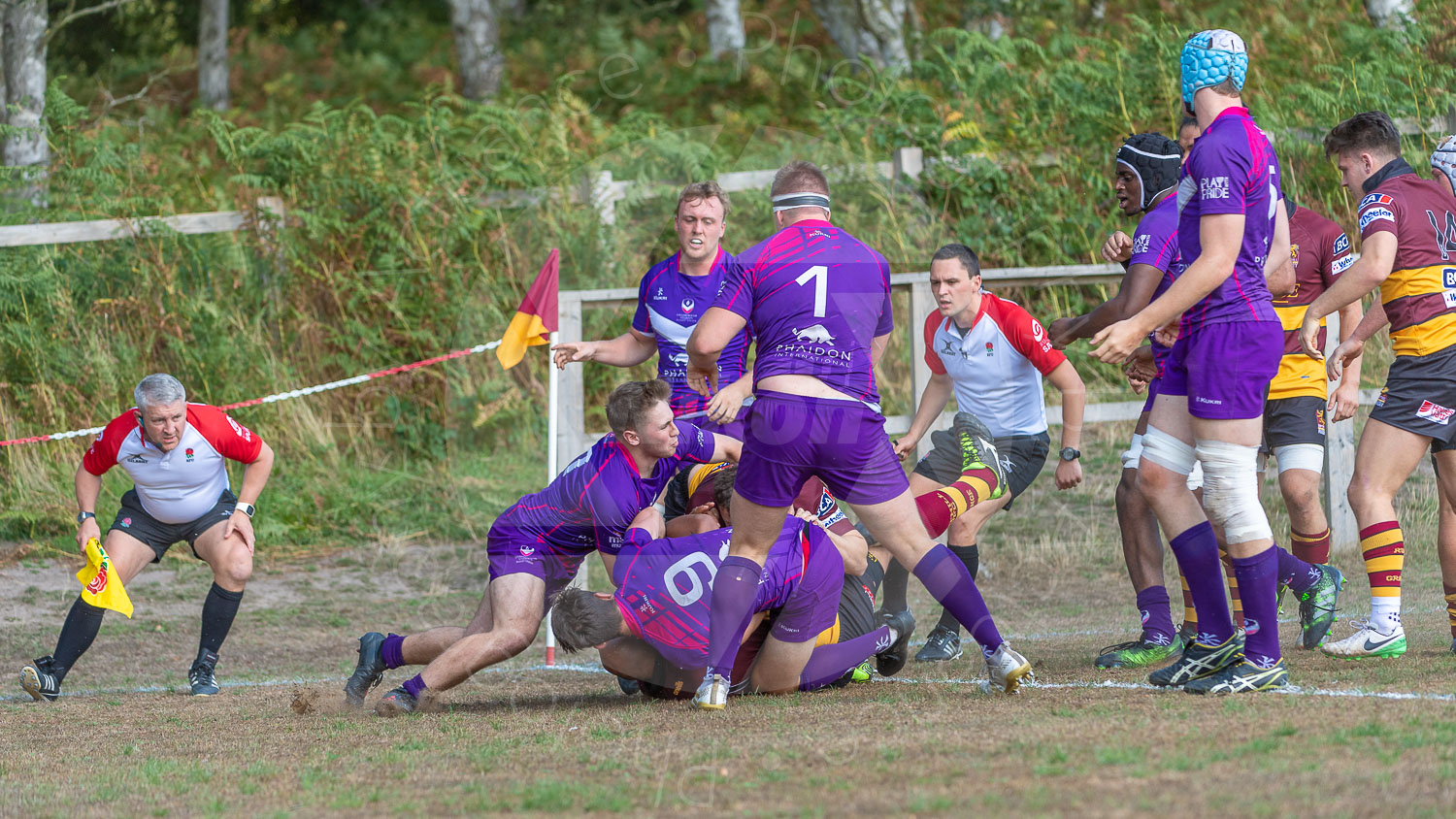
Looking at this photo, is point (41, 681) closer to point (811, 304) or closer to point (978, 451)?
point (811, 304)

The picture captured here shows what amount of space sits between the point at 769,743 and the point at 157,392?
12.7 ft

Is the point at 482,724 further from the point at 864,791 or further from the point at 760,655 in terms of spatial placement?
the point at 864,791

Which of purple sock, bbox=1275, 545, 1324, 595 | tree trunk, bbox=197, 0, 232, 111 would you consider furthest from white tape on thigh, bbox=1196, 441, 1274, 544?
tree trunk, bbox=197, 0, 232, 111

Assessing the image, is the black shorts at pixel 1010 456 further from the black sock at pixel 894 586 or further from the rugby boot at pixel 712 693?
the rugby boot at pixel 712 693

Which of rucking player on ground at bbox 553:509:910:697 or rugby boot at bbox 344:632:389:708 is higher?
rucking player on ground at bbox 553:509:910:697

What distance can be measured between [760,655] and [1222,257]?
2242mm

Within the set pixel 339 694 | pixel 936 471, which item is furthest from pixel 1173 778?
pixel 339 694

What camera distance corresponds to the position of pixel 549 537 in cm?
575

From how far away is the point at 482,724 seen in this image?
5.12 metres

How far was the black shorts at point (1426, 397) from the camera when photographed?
550 centimetres

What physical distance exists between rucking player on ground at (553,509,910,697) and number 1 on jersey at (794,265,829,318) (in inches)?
34.4

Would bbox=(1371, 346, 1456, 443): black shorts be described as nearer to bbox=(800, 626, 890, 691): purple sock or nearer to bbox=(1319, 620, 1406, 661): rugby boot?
bbox=(1319, 620, 1406, 661): rugby boot

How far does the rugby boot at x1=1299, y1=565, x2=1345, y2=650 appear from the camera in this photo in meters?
5.87

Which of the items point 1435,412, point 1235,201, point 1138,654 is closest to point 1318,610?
point 1138,654
